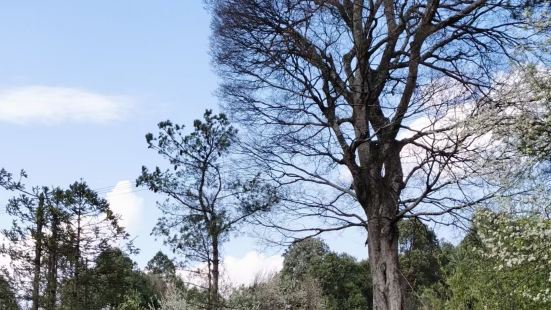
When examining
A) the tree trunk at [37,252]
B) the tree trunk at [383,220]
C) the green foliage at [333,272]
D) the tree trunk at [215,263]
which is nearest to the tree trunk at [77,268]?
the tree trunk at [37,252]

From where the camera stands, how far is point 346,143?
11023mm

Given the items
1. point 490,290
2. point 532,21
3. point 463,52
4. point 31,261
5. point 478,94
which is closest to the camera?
point 532,21

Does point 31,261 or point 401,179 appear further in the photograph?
point 31,261

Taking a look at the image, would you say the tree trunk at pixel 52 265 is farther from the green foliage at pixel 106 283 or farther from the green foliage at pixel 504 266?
the green foliage at pixel 504 266

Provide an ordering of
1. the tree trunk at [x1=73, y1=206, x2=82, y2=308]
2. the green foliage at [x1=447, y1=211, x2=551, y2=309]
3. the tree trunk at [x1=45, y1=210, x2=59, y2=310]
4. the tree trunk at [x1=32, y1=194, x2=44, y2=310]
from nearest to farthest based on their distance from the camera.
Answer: the green foliage at [x1=447, y1=211, x2=551, y2=309] < the tree trunk at [x1=45, y1=210, x2=59, y2=310] < the tree trunk at [x1=32, y1=194, x2=44, y2=310] < the tree trunk at [x1=73, y1=206, x2=82, y2=308]

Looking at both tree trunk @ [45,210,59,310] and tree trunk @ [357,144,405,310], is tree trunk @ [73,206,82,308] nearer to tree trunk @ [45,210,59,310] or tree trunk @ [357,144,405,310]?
tree trunk @ [45,210,59,310]

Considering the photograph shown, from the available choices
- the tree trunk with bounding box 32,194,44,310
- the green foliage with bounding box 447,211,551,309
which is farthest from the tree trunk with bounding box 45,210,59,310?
the green foliage with bounding box 447,211,551,309

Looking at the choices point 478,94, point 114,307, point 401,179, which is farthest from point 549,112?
point 114,307

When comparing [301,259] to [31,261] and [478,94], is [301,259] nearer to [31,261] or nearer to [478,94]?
[31,261]

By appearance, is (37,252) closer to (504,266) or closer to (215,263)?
(215,263)

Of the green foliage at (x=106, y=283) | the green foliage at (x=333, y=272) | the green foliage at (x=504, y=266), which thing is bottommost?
the green foliage at (x=504, y=266)

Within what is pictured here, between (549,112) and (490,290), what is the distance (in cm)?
761

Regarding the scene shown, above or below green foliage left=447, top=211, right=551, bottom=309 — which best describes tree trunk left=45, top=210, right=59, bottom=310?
above

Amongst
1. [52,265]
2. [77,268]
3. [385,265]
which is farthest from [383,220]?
[52,265]
